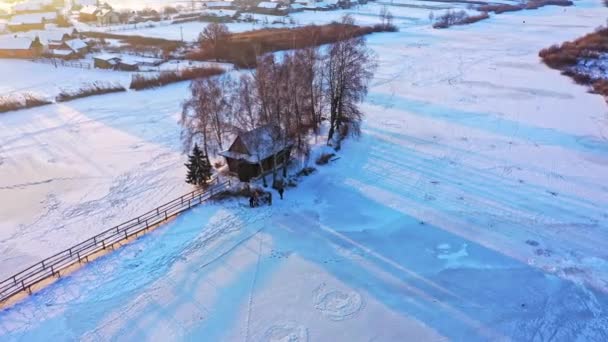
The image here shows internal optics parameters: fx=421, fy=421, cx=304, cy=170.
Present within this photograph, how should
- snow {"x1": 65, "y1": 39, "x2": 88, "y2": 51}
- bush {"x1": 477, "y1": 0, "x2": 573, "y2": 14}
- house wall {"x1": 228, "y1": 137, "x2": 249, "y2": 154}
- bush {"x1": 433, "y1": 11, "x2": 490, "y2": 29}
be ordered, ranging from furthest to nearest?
bush {"x1": 477, "y1": 0, "x2": 573, "y2": 14}
bush {"x1": 433, "y1": 11, "x2": 490, "y2": 29}
snow {"x1": 65, "y1": 39, "x2": 88, "y2": 51}
house wall {"x1": 228, "y1": 137, "x2": 249, "y2": 154}

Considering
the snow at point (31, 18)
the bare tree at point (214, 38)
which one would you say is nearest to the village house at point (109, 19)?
the snow at point (31, 18)

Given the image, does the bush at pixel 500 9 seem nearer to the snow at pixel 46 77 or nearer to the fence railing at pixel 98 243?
the snow at pixel 46 77

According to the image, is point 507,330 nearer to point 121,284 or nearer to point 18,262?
point 121,284

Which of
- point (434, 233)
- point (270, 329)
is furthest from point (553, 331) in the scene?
point (270, 329)

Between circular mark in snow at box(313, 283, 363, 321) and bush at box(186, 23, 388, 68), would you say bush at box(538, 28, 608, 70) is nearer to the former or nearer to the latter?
bush at box(186, 23, 388, 68)

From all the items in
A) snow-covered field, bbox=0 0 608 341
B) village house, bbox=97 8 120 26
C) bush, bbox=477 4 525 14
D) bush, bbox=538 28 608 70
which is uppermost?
bush, bbox=477 4 525 14

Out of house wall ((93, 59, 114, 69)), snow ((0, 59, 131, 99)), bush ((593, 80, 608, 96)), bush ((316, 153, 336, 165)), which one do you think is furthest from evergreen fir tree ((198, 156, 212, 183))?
bush ((593, 80, 608, 96))
